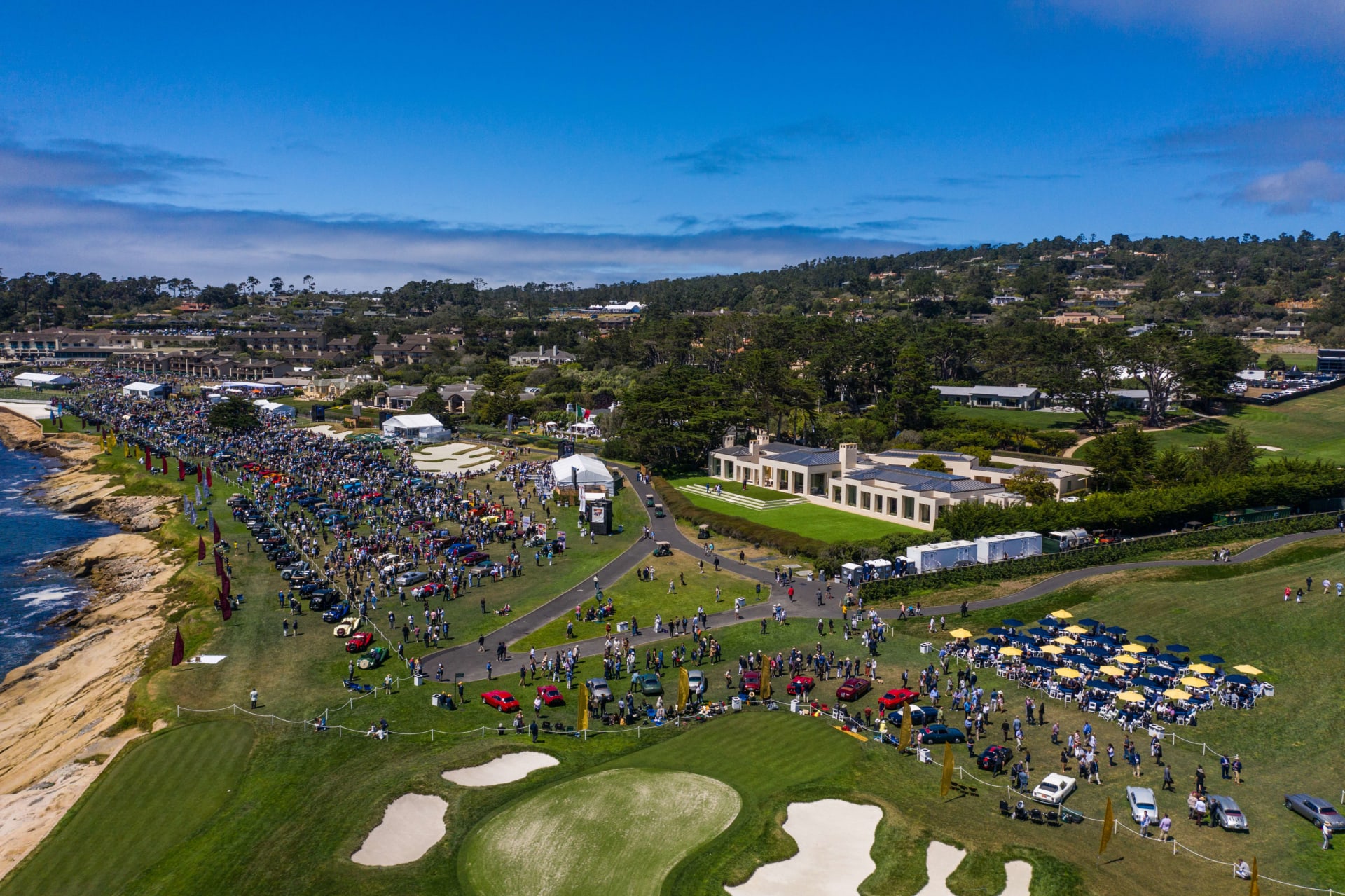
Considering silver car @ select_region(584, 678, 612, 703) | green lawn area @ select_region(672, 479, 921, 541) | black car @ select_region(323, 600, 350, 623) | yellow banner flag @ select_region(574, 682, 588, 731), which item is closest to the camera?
yellow banner flag @ select_region(574, 682, 588, 731)

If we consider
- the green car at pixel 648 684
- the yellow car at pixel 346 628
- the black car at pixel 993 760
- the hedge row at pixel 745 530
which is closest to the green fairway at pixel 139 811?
the yellow car at pixel 346 628

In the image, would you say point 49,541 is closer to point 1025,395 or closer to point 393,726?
point 393,726

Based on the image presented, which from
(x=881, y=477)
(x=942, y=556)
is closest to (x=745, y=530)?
(x=881, y=477)

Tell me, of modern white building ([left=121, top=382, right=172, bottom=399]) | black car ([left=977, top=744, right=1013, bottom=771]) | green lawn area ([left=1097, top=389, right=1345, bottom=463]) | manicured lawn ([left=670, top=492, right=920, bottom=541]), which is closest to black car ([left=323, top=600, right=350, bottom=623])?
manicured lawn ([left=670, top=492, right=920, bottom=541])

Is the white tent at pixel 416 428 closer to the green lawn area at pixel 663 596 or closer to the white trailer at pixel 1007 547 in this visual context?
the green lawn area at pixel 663 596

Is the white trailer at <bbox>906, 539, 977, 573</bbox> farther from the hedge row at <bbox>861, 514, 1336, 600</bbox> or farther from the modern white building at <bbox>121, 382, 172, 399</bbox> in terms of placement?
the modern white building at <bbox>121, 382, 172, 399</bbox>

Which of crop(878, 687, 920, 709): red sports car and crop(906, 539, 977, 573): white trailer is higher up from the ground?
crop(906, 539, 977, 573): white trailer

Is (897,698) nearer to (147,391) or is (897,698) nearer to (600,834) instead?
(600,834)
